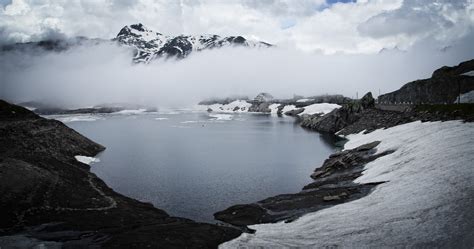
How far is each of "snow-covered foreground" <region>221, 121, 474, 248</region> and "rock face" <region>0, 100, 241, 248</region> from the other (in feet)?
19.1

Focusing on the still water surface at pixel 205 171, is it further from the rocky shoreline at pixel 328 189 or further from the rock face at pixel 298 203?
the rocky shoreline at pixel 328 189

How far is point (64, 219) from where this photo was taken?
3597cm

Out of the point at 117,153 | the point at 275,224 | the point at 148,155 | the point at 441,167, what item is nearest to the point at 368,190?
the point at 441,167

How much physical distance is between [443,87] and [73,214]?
405 feet

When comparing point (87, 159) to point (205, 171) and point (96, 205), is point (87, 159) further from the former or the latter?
point (96, 205)

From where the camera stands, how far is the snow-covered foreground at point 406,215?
24953mm

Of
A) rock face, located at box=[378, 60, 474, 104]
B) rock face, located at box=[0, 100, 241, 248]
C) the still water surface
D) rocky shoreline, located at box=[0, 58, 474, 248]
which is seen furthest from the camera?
rock face, located at box=[378, 60, 474, 104]

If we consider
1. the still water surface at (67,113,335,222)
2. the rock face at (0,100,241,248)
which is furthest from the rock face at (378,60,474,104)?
the rock face at (0,100,241,248)

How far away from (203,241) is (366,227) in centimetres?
1351

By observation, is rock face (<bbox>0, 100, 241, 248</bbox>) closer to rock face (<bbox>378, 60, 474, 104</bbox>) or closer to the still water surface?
the still water surface

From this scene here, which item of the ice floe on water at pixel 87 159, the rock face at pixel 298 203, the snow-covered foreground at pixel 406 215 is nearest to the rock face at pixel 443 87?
the rock face at pixel 298 203

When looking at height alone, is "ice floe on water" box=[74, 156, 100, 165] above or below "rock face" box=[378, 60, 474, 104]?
below

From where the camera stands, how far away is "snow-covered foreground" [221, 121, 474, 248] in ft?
81.9

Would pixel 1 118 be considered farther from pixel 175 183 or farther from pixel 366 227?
pixel 366 227
